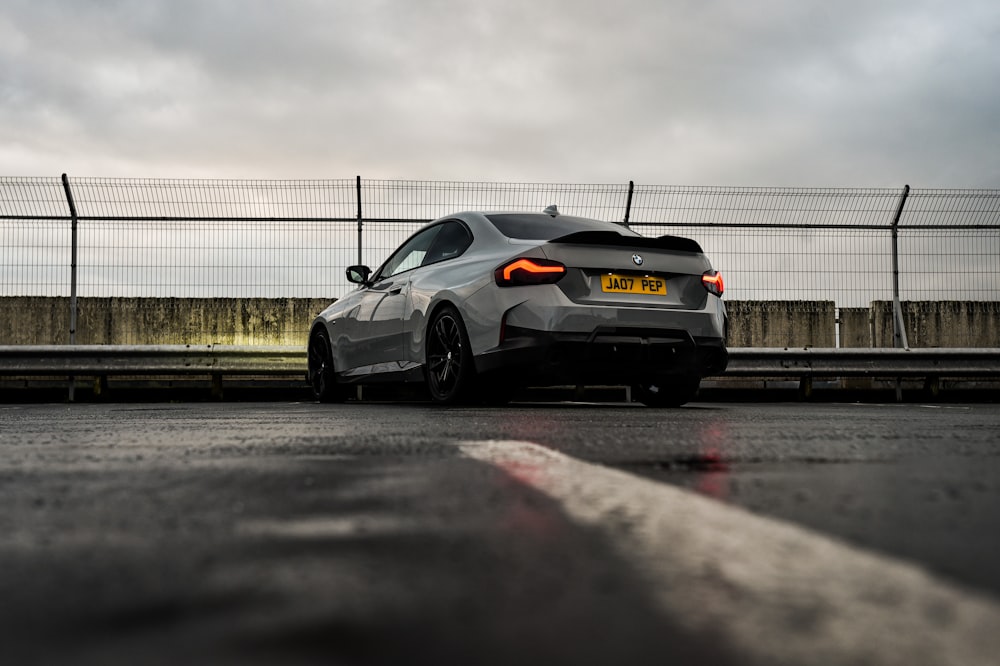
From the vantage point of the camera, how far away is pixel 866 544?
2.04m

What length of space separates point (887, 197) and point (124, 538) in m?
14.3

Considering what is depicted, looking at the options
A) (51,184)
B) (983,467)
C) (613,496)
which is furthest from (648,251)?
(51,184)

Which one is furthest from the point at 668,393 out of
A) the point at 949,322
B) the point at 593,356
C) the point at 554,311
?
the point at 949,322

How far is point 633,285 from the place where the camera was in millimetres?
7594

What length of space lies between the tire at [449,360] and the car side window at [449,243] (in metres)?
0.56

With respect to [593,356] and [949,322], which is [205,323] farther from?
[949,322]

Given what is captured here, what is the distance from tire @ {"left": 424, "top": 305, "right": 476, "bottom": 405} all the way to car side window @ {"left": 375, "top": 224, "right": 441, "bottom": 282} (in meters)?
0.98

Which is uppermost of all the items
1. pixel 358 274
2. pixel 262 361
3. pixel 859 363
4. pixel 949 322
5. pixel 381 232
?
pixel 381 232

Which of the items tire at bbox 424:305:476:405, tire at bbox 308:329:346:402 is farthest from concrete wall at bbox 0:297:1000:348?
tire at bbox 424:305:476:405

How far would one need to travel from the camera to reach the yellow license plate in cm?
750

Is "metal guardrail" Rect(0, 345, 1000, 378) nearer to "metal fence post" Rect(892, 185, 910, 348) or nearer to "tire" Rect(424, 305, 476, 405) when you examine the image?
"metal fence post" Rect(892, 185, 910, 348)

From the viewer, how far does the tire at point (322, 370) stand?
10.2 m

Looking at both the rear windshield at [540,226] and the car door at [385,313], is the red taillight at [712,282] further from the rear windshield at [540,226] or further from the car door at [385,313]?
the car door at [385,313]

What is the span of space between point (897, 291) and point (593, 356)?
8.59 meters
